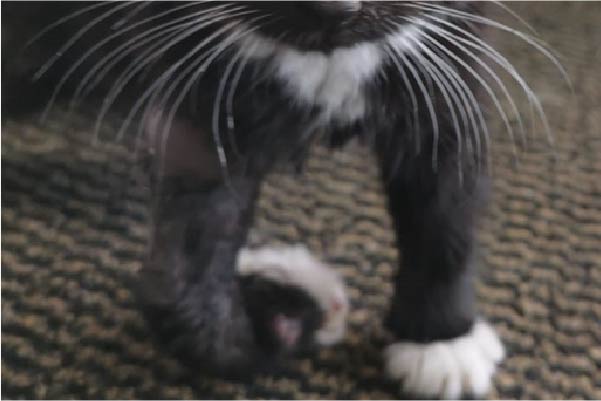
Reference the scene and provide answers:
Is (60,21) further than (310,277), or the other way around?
(310,277)

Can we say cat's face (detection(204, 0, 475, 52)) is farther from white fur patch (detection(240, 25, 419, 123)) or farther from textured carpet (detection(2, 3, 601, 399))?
textured carpet (detection(2, 3, 601, 399))

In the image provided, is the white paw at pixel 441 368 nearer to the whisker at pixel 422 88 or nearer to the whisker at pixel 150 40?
the whisker at pixel 422 88

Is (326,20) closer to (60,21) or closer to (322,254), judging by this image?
(60,21)

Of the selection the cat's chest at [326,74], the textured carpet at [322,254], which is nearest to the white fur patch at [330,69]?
the cat's chest at [326,74]

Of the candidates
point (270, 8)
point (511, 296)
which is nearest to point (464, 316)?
point (511, 296)

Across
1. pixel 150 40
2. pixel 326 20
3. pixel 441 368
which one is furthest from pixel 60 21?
pixel 441 368

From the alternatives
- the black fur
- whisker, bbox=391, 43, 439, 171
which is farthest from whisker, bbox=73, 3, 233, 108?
whisker, bbox=391, 43, 439, 171

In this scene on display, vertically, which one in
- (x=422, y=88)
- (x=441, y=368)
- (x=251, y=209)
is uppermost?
(x=422, y=88)
